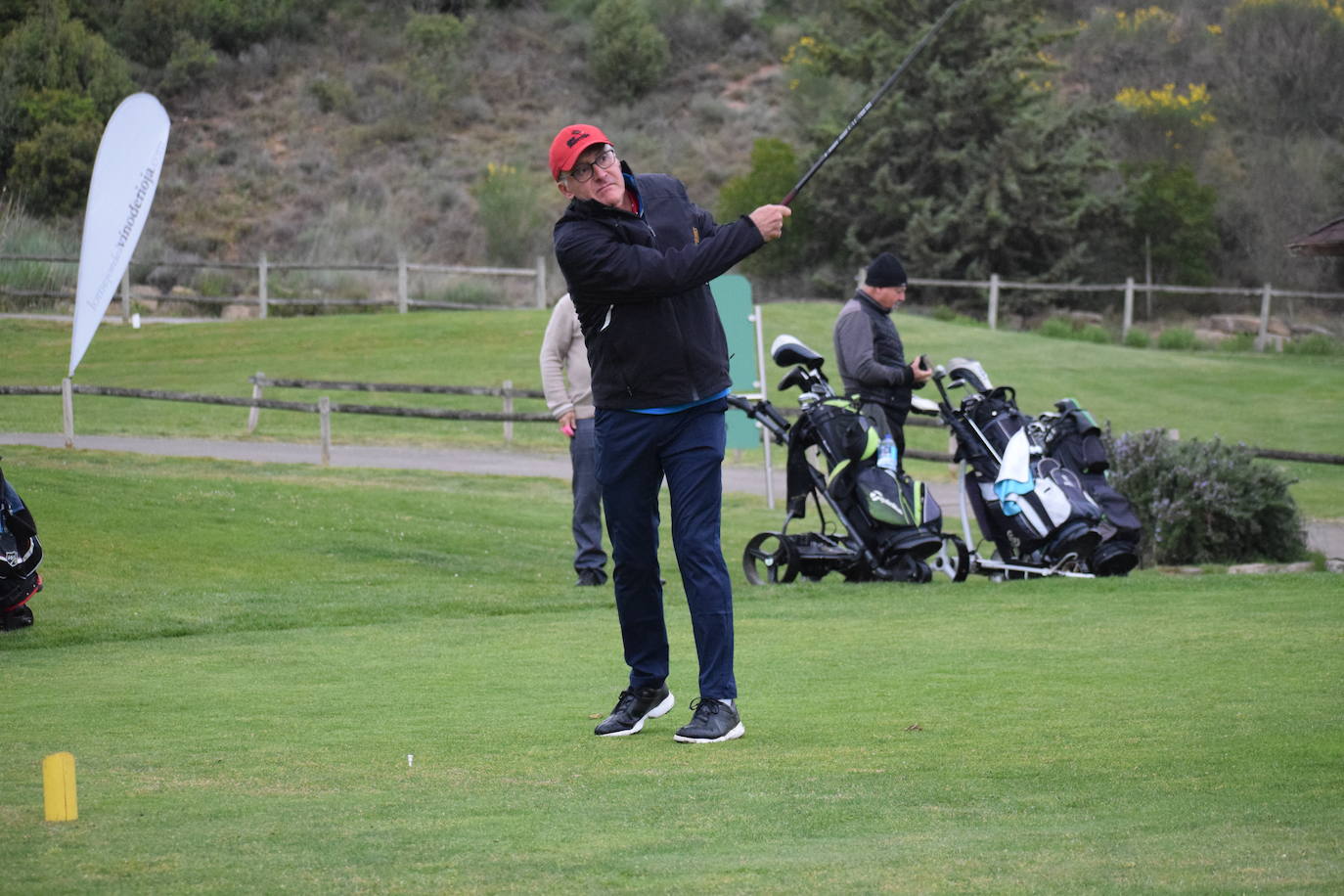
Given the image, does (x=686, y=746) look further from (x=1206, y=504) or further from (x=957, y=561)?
(x=1206, y=504)

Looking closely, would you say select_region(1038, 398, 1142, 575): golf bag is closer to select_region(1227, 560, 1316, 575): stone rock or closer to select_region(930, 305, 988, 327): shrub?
select_region(1227, 560, 1316, 575): stone rock

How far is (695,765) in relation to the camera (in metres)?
5.34

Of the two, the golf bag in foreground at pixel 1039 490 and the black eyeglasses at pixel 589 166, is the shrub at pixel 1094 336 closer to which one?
the golf bag in foreground at pixel 1039 490

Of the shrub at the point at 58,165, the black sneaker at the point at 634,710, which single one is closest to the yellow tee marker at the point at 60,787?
the black sneaker at the point at 634,710

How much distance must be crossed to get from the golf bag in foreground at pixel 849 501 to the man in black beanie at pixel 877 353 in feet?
0.64

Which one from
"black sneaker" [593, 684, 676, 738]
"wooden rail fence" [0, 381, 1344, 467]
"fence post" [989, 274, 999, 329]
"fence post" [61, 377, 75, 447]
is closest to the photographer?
"black sneaker" [593, 684, 676, 738]

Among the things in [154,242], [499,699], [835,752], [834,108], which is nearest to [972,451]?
[499,699]

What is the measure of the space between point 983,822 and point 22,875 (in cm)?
226

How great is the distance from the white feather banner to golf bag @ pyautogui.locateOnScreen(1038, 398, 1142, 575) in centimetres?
667

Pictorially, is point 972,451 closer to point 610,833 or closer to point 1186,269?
point 610,833

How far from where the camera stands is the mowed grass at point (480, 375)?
25859 mm

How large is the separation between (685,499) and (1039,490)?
6.07 m

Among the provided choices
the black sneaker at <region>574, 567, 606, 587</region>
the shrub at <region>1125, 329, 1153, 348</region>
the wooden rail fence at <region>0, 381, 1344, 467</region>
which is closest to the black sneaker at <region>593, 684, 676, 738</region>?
the black sneaker at <region>574, 567, 606, 587</region>

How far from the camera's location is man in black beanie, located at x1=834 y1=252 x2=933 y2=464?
38.2ft
